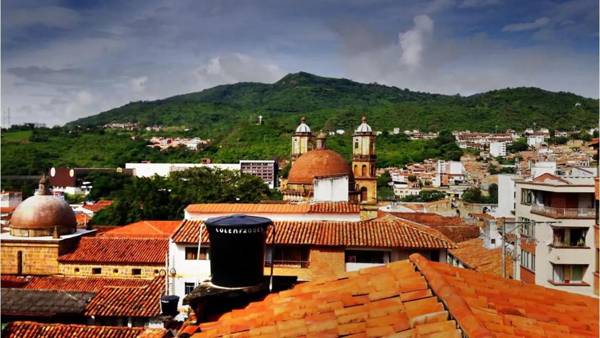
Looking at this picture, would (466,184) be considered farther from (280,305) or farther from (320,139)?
(280,305)

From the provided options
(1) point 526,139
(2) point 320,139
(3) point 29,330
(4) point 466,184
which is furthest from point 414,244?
(1) point 526,139

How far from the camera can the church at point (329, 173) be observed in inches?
1070

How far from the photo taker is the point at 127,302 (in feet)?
57.8

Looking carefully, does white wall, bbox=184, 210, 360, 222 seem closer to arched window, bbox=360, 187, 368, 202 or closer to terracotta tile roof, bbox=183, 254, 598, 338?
terracotta tile roof, bbox=183, 254, 598, 338

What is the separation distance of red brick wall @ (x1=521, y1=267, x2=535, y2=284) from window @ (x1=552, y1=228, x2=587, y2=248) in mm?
1375

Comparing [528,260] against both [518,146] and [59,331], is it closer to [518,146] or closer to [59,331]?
[59,331]

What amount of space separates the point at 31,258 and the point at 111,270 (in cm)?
389

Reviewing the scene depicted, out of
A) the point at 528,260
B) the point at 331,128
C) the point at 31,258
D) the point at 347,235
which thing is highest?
the point at 331,128

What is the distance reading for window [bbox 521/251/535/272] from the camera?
65.0 ft

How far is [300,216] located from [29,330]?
367 inches

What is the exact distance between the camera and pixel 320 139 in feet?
146

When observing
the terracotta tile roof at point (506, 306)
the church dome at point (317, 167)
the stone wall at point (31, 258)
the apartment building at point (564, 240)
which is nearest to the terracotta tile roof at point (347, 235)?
the apartment building at point (564, 240)

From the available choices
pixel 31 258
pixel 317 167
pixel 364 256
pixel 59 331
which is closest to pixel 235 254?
pixel 59 331

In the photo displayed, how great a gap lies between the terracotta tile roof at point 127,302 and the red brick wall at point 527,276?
12.0 meters
